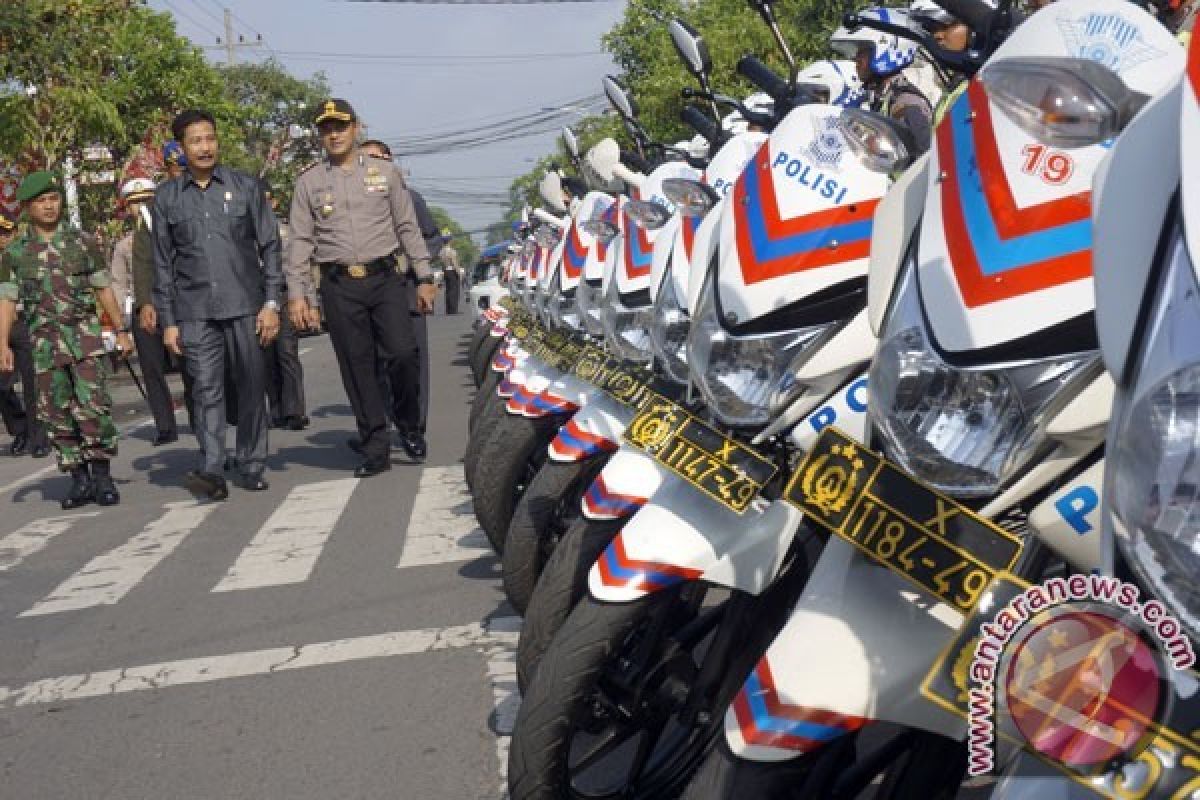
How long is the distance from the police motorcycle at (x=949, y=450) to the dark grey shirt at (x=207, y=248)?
646 centimetres

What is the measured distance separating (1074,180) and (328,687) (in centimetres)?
318

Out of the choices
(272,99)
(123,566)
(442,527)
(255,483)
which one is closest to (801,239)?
(442,527)

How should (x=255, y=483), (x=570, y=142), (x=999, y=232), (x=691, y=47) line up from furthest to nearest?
1. (x=255, y=483)
2. (x=570, y=142)
3. (x=691, y=47)
4. (x=999, y=232)

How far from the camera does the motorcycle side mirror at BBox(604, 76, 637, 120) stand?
18.0 feet

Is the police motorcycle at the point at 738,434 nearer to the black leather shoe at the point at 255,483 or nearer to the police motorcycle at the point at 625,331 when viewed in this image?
the police motorcycle at the point at 625,331

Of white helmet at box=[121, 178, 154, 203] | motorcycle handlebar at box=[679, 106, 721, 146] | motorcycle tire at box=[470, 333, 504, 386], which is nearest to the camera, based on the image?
motorcycle handlebar at box=[679, 106, 721, 146]

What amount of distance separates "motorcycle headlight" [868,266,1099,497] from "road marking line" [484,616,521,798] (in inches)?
71.1

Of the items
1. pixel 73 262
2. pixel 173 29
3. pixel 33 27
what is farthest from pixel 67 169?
pixel 73 262

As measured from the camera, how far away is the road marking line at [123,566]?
20.2 ft

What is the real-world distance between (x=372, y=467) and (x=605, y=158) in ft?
11.9

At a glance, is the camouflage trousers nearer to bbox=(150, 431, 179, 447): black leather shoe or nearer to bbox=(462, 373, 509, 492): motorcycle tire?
bbox=(150, 431, 179, 447): black leather shoe

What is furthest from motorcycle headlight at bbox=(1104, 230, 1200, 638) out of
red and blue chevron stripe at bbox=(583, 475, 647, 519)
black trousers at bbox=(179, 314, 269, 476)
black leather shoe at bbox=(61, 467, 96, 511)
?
black leather shoe at bbox=(61, 467, 96, 511)

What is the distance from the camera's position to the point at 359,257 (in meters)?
8.41

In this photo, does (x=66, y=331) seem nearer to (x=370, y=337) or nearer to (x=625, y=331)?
(x=370, y=337)
